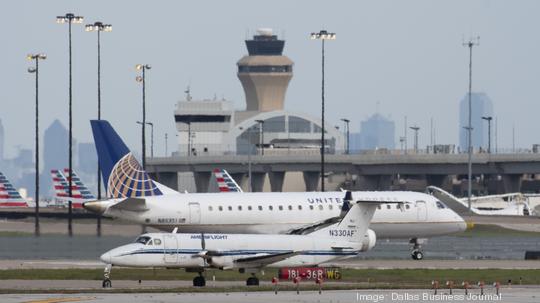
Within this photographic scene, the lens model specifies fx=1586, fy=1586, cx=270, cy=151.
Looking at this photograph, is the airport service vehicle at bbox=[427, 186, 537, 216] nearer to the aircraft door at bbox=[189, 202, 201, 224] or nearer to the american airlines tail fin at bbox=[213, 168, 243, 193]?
the american airlines tail fin at bbox=[213, 168, 243, 193]

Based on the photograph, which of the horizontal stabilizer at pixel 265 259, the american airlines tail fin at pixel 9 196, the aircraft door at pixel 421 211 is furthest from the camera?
the american airlines tail fin at pixel 9 196

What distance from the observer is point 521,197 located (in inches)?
7249

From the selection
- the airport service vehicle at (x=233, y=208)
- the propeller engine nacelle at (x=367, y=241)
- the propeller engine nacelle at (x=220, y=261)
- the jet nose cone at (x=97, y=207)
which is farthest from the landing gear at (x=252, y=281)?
the jet nose cone at (x=97, y=207)

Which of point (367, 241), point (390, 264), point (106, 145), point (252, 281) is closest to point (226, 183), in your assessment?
point (106, 145)

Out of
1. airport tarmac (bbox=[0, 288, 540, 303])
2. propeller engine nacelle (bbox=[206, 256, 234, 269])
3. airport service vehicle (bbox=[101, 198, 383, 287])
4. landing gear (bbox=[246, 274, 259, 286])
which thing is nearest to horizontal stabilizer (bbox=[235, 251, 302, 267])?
airport service vehicle (bbox=[101, 198, 383, 287])

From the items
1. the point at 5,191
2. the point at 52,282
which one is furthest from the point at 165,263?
the point at 5,191

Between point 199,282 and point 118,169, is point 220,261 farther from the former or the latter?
point 118,169

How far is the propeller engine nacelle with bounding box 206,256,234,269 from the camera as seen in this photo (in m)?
62.5

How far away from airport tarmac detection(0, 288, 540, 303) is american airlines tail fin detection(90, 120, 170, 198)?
2585 cm

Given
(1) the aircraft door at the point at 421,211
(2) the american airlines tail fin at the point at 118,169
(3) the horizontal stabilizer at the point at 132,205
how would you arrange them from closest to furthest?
(3) the horizontal stabilizer at the point at 132,205 < (2) the american airlines tail fin at the point at 118,169 < (1) the aircraft door at the point at 421,211

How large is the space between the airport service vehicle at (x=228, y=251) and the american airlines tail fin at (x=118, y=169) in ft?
60.0

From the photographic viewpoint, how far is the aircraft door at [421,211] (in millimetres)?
83500

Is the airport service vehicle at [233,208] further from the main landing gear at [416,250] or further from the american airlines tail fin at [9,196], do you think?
the american airlines tail fin at [9,196]

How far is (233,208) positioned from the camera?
267 feet
